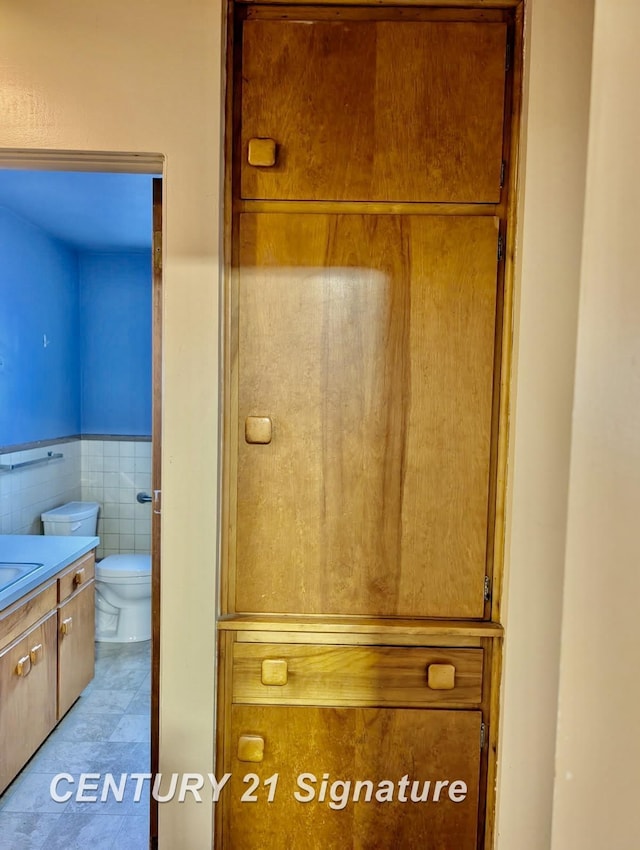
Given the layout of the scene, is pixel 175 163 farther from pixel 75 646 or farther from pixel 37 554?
pixel 75 646

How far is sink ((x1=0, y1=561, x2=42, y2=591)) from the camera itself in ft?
6.15

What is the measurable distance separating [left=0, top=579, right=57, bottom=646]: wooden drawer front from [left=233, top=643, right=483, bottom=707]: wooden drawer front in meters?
1.05

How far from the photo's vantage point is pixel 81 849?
5.32 ft

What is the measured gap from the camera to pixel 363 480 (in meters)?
1.19

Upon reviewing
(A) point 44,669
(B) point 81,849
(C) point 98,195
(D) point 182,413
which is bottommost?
(B) point 81,849

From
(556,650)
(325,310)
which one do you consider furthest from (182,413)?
(556,650)

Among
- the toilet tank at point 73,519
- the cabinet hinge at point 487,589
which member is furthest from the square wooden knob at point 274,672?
the toilet tank at point 73,519

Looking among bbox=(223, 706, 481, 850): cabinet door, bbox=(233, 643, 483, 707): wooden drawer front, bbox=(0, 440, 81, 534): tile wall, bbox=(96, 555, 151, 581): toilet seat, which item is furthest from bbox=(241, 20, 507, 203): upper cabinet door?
bbox=(96, 555, 151, 581): toilet seat

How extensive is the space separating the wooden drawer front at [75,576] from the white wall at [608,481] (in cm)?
220

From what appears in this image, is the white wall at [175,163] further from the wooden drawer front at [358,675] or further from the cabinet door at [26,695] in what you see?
the cabinet door at [26,695]

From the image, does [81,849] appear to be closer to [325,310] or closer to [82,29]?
[325,310]

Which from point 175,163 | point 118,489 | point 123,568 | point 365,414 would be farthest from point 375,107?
point 118,489

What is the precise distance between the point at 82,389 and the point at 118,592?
1553 millimetres

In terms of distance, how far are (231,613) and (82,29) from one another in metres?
1.40
